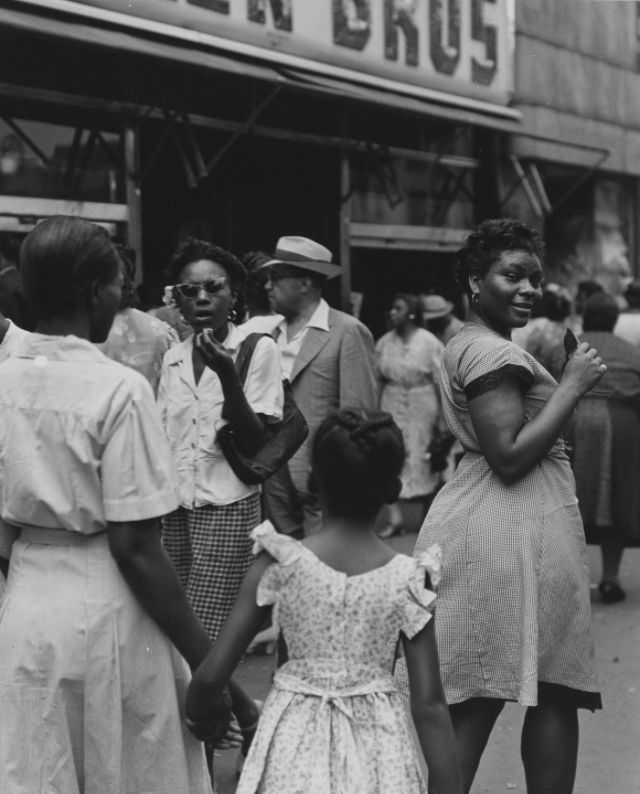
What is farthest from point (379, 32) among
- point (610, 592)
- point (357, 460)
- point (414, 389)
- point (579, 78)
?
point (357, 460)

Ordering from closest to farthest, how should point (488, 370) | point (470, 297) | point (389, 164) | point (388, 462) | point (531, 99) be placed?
point (388, 462) → point (488, 370) → point (470, 297) → point (389, 164) → point (531, 99)

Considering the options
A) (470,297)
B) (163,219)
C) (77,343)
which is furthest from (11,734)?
(163,219)

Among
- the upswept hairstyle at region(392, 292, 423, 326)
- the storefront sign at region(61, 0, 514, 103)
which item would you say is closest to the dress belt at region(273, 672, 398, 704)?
the storefront sign at region(61, 0, 514, 103)

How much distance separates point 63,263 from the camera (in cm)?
285

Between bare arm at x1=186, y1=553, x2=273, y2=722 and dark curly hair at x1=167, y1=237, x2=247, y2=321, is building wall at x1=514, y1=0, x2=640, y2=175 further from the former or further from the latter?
bare arm at x1=186, y1=553, x2=273, y2=722

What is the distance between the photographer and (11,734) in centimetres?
285

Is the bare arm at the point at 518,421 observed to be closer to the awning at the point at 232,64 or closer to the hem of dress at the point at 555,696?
the hem of dress at the point at 555,696

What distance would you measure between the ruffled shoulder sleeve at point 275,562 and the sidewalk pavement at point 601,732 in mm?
2024

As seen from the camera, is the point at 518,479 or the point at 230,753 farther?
the point at 230,753

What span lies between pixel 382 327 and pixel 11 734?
419 inches

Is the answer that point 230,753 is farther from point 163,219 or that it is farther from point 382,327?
point 382,327

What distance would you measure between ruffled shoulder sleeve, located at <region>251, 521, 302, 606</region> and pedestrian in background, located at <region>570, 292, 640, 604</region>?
17.1ft

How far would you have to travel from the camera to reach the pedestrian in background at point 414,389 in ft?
33.1

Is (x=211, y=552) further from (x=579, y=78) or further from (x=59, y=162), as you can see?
(x=579, y=78)
